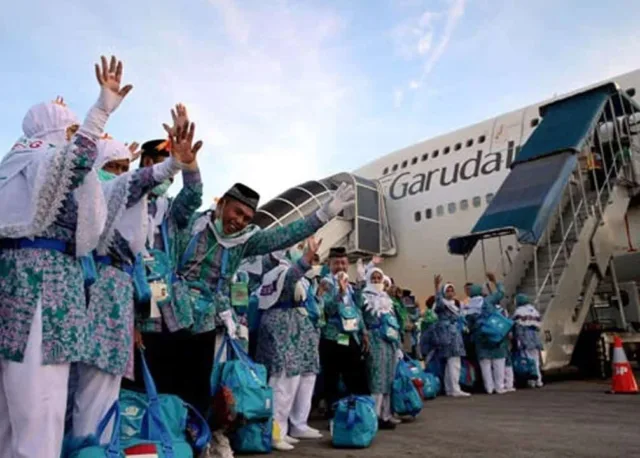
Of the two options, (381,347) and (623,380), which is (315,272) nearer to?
(381,347)

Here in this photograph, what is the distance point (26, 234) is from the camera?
193 cm

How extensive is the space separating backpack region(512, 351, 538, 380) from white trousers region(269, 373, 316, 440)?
4845 mm

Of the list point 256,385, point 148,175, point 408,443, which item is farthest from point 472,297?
point 148,175

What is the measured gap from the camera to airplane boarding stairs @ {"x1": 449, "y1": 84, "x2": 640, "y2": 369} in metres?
8.56

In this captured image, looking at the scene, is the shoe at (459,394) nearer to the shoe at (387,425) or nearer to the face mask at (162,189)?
the shoe at (387,425)

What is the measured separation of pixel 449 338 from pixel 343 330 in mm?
3274

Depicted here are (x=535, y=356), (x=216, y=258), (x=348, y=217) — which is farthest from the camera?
(x=348, y=217)

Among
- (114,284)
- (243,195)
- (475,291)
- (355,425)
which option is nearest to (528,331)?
(475,291)

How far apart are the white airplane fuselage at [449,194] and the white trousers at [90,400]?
995cm

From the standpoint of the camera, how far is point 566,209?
1048cm

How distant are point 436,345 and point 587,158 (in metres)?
4.86

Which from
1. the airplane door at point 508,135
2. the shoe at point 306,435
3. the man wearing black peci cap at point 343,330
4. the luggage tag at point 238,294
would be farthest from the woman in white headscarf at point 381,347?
the airplane door at point 508,135

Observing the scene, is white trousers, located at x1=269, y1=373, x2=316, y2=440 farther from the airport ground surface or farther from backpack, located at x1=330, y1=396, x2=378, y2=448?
backpack, located at x1=330, y1=396, x2=378, y2=448

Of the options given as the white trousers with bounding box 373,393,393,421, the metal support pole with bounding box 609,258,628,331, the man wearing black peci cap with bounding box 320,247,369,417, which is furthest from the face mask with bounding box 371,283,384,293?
the metal support pole with bounding box 609,258,628,331
